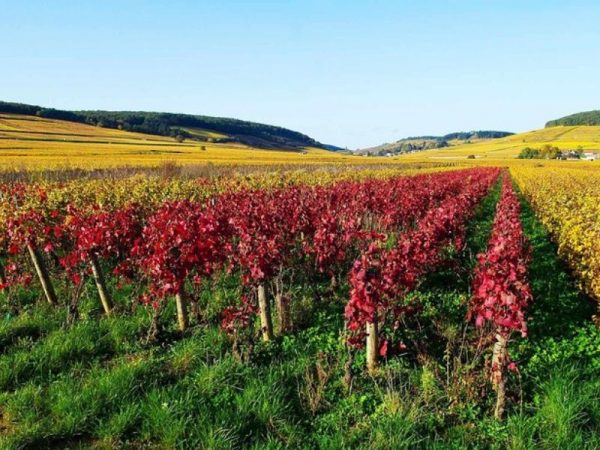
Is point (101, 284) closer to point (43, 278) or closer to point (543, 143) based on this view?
point (43, 278)

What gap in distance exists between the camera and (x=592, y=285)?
7773 millimetres

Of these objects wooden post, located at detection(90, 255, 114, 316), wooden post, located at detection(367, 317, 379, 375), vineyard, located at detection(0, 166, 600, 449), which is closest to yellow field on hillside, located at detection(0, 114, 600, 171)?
wooden post, located at detection(90, 255, 114, 316)

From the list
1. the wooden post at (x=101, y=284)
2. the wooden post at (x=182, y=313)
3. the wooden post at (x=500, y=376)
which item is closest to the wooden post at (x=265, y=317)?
the wooden post at (x=182, y=313)

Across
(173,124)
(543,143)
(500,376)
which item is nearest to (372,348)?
(500,376)

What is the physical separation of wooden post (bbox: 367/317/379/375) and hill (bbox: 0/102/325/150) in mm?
116003

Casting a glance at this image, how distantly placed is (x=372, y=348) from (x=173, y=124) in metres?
160

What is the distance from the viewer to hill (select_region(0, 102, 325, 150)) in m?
119

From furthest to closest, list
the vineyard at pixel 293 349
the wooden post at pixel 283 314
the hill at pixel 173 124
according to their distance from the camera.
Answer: the hill at pixel 173 124
the wooden post at pixel 283 314
the vineyard at pixel 293 349

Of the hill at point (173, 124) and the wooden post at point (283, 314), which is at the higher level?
the hill at point (173, 124)

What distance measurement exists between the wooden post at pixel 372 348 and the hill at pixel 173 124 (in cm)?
11600

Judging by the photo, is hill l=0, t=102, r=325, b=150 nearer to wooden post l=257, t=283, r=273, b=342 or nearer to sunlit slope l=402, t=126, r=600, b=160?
sunlit slope l=402, t=126, r=600, b=160

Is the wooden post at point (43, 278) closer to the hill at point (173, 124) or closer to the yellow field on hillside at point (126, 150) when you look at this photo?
the yellow field on hillside at point (126, 150)

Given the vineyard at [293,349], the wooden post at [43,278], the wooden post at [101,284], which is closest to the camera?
the vineyard at [293,349]

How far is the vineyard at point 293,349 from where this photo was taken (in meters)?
4.18
